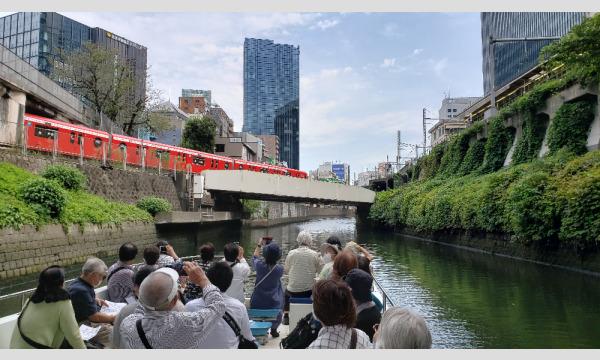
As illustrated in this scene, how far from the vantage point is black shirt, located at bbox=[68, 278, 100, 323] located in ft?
13.5

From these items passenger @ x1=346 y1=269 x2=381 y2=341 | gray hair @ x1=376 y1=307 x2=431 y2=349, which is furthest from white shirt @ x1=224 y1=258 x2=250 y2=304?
gray hair @ x1=376 y1=307 x2=431 y2=349

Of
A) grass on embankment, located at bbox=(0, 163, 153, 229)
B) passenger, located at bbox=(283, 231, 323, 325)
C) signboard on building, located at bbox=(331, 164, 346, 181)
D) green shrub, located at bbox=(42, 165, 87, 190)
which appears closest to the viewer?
passenger, located at bbox=(283, 231, 323, 325)

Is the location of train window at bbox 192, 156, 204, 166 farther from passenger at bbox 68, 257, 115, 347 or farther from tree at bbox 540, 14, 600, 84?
passenger at bbox 68, 257, 115, 347

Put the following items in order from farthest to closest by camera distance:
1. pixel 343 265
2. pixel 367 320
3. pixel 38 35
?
pixel 38 35 → pixel 343 265 → pixel 367 320

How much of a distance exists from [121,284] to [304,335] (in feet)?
9.78

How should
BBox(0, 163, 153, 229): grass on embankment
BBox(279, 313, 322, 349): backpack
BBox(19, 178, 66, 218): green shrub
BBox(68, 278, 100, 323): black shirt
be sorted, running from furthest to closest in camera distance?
BBox(19, 178, 66, 218): green shrub < BBox(0, 163, 153, 229): grass on embankment < BBox(68, 278, 100, 323): black shirt < BBox(279, 313, 322, 349): backpack

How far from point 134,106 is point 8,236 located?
30.1 meters

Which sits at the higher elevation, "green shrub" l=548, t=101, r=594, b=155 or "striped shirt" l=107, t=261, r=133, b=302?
"green shrub" l=548, t=101, r=594, b=155

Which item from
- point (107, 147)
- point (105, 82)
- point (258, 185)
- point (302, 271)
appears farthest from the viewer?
point (105, 82)

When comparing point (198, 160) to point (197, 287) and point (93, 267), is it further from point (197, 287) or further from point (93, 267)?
point (93, 267)

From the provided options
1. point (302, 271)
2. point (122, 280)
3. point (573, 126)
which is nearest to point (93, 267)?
point (122, 280)

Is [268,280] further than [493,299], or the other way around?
[493,299]

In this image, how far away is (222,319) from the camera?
11.9 ft

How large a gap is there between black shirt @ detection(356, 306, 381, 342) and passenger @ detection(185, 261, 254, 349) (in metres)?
0.98
